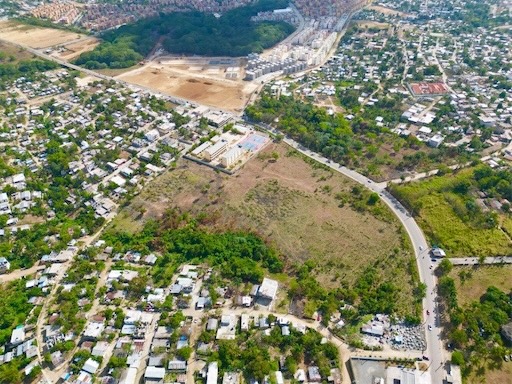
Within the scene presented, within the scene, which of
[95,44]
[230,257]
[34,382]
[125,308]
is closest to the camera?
[34,382]

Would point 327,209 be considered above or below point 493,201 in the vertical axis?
below

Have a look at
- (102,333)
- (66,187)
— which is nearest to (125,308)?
(102,333)

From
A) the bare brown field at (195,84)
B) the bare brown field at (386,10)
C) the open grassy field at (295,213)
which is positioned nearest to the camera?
the open grassy field at (295,213)

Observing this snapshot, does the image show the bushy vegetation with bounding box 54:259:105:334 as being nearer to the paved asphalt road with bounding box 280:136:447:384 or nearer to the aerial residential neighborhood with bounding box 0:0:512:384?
the aerial residential neighborhood with bounding box 0:0:512:384

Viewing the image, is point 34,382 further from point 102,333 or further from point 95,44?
point 95,44

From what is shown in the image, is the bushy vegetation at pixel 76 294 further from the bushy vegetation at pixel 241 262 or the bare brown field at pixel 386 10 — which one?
the bare brown field at pixel 386 10

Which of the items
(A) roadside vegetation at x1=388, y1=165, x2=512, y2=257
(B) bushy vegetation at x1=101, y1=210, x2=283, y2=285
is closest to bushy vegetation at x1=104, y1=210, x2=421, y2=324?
(B) bushy vegetation at x1=101, y1=210, x2=283, y2=285

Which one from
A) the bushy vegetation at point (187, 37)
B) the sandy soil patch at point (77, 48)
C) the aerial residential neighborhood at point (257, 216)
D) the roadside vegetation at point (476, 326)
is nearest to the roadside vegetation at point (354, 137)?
the aerial residential neighborhood at point (257, 216)
